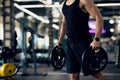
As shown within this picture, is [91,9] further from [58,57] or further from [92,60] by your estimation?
[58,57]

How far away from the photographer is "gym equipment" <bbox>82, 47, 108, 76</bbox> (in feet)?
8.87

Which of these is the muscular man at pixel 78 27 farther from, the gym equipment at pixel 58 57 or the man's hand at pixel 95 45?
the gym equipment at pixel 58 57

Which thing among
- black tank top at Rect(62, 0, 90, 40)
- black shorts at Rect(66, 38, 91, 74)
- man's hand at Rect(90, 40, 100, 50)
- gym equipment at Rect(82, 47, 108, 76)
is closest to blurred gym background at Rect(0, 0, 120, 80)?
black shorts at Rect(66, 38, 91, 74)

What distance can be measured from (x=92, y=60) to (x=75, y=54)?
24cm

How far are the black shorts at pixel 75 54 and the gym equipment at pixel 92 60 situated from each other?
0.43 feet

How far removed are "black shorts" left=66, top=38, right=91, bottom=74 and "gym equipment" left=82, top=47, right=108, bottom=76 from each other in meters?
0.13

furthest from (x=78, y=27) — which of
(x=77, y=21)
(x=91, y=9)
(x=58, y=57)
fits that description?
(x=58, y=57)

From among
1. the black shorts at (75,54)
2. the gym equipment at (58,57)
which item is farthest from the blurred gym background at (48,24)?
the black shorts at (75,54)

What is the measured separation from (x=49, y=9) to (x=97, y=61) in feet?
20.8

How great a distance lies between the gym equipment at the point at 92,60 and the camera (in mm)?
2705

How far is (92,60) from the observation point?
274 cm

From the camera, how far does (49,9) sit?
9000 mm

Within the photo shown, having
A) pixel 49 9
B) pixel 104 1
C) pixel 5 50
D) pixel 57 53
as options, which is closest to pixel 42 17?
pixel 49 9

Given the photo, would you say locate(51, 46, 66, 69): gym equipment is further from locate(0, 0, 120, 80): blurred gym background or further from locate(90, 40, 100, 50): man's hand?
locate(0, 0, 120, 80): blurred gym background
